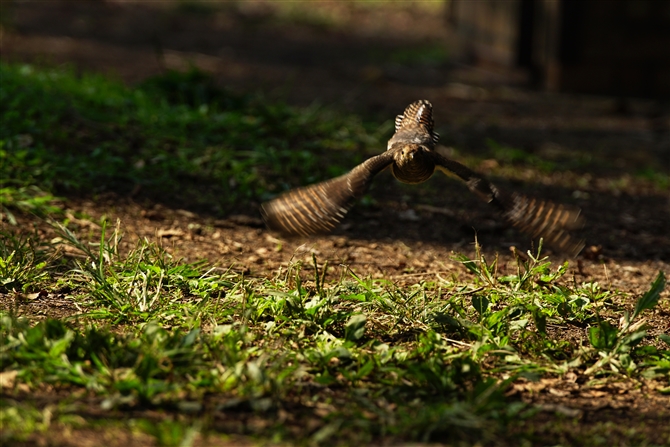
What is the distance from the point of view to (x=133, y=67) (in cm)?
965

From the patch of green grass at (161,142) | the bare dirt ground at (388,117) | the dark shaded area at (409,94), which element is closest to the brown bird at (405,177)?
the bare dirt ground at (388,117)

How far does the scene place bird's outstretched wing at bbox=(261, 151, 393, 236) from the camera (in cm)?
358

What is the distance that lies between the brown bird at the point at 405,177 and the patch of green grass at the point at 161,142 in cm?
170

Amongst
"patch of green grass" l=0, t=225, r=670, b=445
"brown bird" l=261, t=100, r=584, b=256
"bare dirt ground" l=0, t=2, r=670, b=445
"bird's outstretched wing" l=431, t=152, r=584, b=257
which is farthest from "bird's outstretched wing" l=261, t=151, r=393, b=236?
"bare dirt ground" l=0, t=2, r=670, b=445

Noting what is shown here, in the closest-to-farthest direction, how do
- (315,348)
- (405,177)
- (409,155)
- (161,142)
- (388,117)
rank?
(315,348), (409,155), (405,177), (161,142), (388,117)

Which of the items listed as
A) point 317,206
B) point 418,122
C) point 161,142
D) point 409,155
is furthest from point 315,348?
point 161,142

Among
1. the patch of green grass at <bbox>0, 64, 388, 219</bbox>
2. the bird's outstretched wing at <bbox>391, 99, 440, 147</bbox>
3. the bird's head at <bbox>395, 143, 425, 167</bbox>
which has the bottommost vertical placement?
the patch of green grass at <bbox>0, 64, 388, 219</bbox>

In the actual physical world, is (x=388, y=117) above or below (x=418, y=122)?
below

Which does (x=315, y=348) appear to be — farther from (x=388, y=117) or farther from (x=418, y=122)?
(x=388, y=117)

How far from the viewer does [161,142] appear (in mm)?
5945

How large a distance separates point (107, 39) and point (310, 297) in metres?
8.68

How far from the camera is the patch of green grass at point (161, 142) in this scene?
5.28 metres

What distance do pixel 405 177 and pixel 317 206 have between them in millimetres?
527

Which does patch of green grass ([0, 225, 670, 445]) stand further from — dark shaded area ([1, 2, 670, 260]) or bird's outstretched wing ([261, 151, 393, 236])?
dark shaded area ([1, 2, 670, 260])
